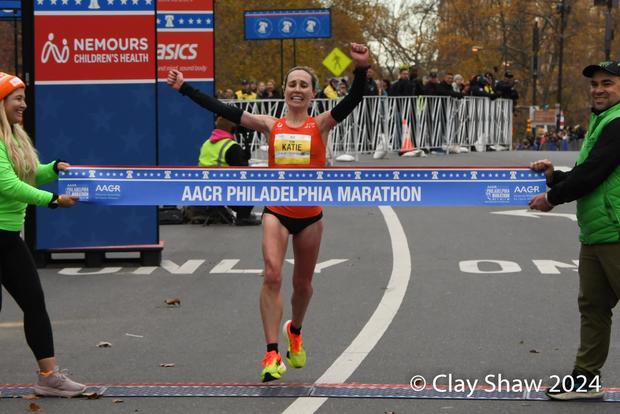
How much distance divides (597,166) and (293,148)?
212 centimetres

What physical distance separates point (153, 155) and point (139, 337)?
4681 millimetres

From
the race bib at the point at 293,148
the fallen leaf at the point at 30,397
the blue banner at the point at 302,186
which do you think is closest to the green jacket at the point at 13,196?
the blue banner at the point at 302,186

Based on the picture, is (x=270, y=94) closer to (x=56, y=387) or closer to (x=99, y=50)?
(x=99, y=50)

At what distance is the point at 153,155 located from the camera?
1509 cm

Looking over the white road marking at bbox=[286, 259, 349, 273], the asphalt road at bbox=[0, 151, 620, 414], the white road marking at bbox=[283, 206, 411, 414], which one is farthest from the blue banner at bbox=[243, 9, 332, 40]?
the white road marking at bbox=[286, 259, 349, 273]

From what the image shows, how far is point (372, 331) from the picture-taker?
1077 centimetres

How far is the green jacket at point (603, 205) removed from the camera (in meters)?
7.91

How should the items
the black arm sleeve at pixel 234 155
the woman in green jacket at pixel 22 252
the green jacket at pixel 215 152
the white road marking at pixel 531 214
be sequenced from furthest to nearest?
the white road marking at pixel 531 214
the green jacket at pixel 215 152
the black arm sleeve at pixel 234 155
the woman in green jacket at pixel 22 252

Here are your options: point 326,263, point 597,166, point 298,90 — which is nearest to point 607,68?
point 597,166

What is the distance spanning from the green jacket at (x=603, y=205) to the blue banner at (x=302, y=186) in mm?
809

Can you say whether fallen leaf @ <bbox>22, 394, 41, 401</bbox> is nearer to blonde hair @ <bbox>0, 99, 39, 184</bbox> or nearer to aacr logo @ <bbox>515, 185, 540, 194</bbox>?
blonde hair @ <bbox>0, 99, 39, 184</bbox>

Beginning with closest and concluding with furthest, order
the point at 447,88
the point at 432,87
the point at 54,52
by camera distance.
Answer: the point at 54,52
the point at 432,87
the point at 447,88

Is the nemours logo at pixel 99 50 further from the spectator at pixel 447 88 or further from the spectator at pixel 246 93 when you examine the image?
the spectator at pixel 246 93

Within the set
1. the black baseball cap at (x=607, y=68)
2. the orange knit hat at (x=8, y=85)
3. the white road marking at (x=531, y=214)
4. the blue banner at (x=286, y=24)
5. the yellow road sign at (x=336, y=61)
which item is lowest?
the white road marking at (x=531, y=214)
